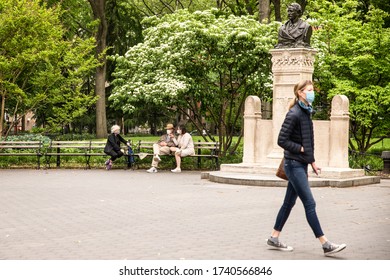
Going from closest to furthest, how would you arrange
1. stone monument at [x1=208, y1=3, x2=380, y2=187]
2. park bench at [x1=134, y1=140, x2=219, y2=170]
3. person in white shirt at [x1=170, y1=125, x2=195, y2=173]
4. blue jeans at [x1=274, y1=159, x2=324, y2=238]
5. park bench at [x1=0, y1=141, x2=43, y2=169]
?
blue jeans at [x1=274, y1=159, x2=324, y2=238], stone monument at [x1=208, y1=3, x2=380, y2=187], person in white shirt at [x1=170, y1=125, x2=195, y2=173], park bench at [x1=134, y1=140, x2=219, y2=170], park bench at [x1=0, y1=141, x2=43, y2=169]

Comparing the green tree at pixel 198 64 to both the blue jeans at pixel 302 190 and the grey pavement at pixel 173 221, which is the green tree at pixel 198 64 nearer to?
the grey pavement at pixel 173 221

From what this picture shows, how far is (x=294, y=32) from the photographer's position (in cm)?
1786

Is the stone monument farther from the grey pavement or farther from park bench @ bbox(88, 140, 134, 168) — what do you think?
park bench @ bbox(88, 140, 134, 168)

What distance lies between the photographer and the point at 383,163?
22.0 metres

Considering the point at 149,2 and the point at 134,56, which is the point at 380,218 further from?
the point at 149,2

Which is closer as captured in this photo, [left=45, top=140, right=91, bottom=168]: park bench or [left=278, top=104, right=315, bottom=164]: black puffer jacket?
[left=278, top=104, right=315, bottom=164]: black puffer jacket

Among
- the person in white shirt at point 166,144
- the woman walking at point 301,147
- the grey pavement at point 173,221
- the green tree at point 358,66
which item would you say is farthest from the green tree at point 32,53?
the woman walking at point 301,147

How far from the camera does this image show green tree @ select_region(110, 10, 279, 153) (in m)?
22.6

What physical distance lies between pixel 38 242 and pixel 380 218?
5.13m

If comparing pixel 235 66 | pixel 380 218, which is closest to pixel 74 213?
pixel 380 218

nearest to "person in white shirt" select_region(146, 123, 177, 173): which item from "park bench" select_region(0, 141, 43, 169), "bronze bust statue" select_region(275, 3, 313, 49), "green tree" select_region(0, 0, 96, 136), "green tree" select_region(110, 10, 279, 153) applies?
"green tree" select_region(110, 10, 279, 153)

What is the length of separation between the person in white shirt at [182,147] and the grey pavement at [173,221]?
12.2ft

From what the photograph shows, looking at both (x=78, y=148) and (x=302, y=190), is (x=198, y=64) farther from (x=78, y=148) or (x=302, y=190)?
(x=302, y=190)

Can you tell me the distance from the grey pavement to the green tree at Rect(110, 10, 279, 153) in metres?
6.15
